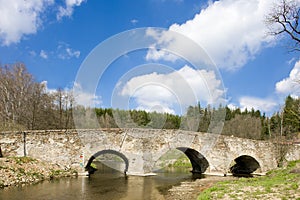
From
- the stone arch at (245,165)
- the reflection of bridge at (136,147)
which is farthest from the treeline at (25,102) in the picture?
the stone arch at (245,165)

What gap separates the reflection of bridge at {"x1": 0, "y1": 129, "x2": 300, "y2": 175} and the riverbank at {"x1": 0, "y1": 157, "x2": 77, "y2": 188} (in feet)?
1.96

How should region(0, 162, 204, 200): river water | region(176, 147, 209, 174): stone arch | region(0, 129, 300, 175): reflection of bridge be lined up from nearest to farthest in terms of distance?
1. region(0, 162, 204, 200): river water
2. region(0, 129, 300, 175): reflection of bridge
3. region(176, 147, 209, 174): stone arch

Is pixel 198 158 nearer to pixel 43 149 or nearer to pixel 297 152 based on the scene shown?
pixel 297 152

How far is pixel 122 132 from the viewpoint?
781 inches

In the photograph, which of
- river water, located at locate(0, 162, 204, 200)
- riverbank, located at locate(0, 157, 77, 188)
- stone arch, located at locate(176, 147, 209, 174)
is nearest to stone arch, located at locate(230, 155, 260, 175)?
stone arch, located at locate(176, 147, 209, 174)

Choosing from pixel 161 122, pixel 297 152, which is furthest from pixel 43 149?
pixel 161 122

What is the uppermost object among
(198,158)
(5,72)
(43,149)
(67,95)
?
(5,72)

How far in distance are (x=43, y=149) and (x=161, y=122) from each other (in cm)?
3823

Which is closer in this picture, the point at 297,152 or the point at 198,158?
the point at 198,158

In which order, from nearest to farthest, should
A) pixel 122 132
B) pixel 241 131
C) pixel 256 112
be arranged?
pixel 122 132, pixel 241 131, pixel 256 112

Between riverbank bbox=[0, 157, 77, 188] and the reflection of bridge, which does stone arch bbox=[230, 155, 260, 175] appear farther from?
riverbank bbox=[0, 157, 77, 188]

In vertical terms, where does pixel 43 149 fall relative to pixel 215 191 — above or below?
above

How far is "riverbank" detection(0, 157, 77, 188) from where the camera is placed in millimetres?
14789

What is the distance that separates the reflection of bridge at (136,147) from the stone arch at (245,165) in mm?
742
